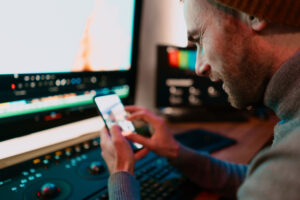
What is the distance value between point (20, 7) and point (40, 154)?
0.37m

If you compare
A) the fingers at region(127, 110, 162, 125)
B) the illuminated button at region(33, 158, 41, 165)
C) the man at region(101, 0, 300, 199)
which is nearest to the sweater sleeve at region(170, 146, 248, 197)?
the man at region(101, 0, 300, 199)

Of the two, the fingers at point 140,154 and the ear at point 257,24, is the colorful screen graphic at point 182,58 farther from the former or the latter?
the ear at point 257,24

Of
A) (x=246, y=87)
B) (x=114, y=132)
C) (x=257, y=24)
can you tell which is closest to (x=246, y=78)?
(x=246, y=87)

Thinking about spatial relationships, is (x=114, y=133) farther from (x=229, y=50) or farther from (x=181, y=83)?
(x=181, y=83)

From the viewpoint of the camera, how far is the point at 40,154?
599mm

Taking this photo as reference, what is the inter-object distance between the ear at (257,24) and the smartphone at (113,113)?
41 centimetres

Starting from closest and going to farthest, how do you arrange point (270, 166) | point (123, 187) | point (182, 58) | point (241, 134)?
point (270, 166) → point (123, 187) → point (241, 134) → point (182, 58)

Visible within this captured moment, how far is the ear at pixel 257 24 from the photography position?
41cm

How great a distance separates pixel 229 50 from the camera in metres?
0.48

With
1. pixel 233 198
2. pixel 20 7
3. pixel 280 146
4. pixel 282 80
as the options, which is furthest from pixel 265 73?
pixel 20 7

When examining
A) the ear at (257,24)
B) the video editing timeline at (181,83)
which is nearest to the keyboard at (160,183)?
the ear at (257,24)

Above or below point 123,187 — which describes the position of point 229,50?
above

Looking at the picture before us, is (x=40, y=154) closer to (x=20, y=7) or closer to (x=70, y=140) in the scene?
(x=70, y=140)

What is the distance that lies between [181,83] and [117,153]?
707 millimetres
